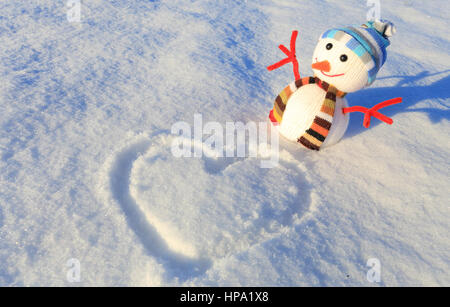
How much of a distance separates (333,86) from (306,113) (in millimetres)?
182

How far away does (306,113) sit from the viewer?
1.56 metres

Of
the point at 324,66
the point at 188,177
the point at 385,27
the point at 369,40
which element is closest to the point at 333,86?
the point at 324,66

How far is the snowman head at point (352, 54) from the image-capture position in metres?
1.42

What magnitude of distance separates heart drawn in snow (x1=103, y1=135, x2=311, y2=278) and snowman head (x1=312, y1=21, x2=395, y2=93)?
1.57 ft

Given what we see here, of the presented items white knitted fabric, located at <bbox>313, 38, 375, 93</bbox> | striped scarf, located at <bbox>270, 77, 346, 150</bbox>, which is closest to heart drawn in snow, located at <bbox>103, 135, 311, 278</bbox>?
striped scarf, located at <bbox>270, 77, 346, 150</bbox>

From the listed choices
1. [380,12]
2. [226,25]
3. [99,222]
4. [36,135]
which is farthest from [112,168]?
[380,12]

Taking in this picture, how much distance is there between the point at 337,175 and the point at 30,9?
112 inches

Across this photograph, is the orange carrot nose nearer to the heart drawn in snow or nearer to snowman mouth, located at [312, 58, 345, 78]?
snowman mouth, located at [312, 58, 345, 78]

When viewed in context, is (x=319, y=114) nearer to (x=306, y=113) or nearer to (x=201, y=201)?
(x=306, y=113)

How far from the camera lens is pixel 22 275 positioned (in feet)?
3.83

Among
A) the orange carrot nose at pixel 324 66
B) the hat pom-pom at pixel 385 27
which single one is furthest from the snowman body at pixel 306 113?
the hat pom-pom at pixel 385 27

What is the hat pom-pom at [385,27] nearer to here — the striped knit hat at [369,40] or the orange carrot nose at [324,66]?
the striped knit hat at [369,40]

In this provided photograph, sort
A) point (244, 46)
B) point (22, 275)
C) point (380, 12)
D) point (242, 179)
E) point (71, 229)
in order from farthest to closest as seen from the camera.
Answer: point (380, 12) < point (244, 46) < point (242, 179) < point (71, 229) < point (22, 275)
